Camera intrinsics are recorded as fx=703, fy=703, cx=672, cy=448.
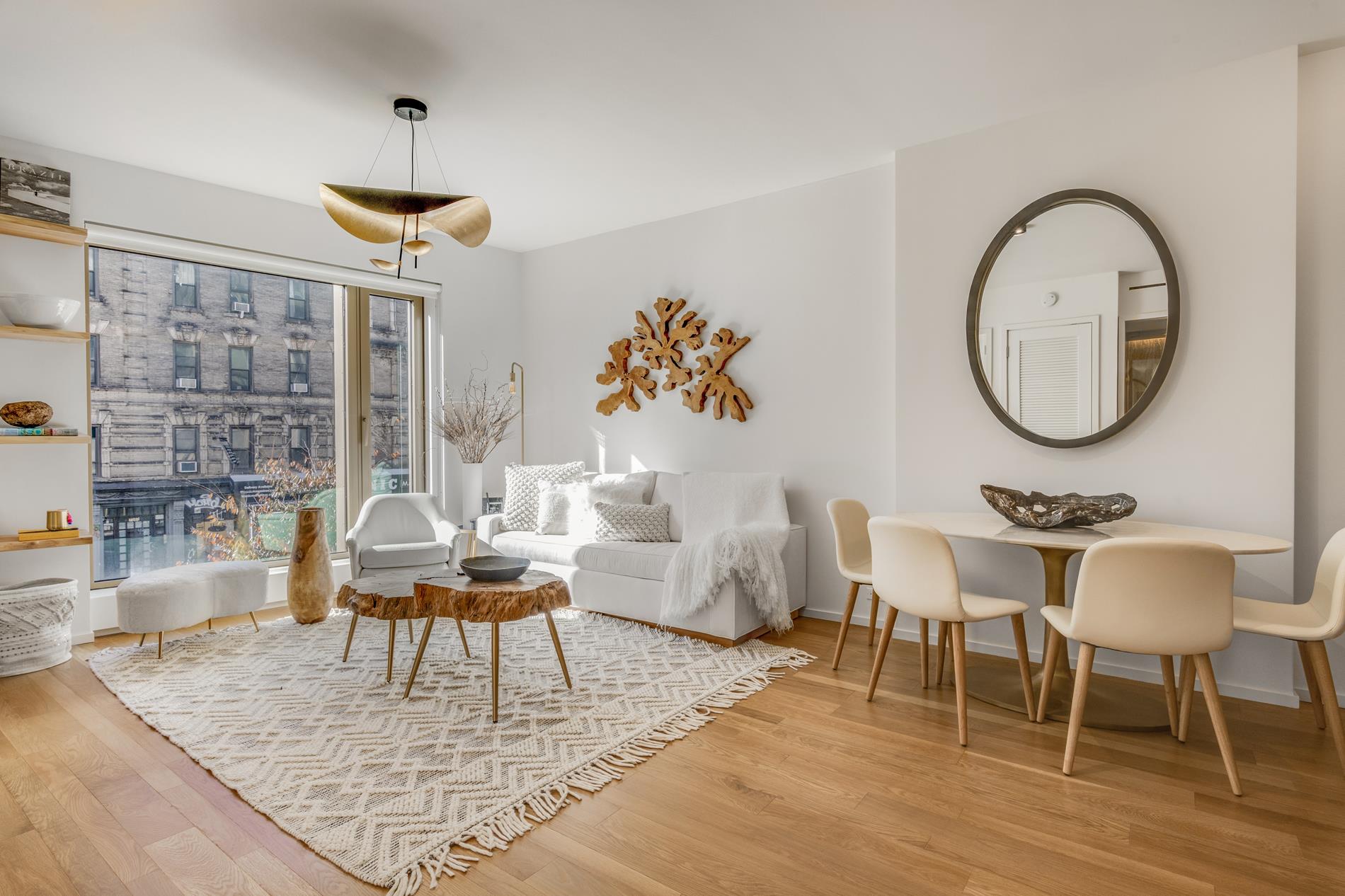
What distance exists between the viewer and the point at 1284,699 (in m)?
2.89

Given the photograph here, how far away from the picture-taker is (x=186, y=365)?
4.48 m

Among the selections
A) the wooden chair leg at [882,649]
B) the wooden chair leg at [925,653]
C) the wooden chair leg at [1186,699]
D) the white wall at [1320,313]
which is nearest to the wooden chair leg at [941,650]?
the wooden chair leg at [925,653]

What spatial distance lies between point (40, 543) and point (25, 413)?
0.65 meters

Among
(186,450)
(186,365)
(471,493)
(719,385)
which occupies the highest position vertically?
(186,365)

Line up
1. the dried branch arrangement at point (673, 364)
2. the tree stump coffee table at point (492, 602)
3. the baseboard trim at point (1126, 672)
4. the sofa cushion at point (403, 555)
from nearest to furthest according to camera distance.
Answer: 1. the tree stump coffee table at point (492, 602)
2. the baseboard trim at point (1126, 672)
3. the sofa cushion at point (403, 555)
4. the dried branch arrangement at point (673, 364)

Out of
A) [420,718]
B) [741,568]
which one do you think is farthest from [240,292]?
[741,568]

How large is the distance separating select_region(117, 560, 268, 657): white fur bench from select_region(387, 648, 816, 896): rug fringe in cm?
252

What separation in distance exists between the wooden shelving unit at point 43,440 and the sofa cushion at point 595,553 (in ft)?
7.62

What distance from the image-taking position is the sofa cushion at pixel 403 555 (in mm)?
4219

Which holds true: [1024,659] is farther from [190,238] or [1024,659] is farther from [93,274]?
[93,274]

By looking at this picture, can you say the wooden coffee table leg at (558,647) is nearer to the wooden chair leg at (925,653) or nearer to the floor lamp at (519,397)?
the wooden chair leg at (925,653)

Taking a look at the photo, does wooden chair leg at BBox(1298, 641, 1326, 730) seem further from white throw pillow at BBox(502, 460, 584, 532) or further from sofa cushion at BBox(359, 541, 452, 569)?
sofa cushion at BBox(359, 541, 452, 569)

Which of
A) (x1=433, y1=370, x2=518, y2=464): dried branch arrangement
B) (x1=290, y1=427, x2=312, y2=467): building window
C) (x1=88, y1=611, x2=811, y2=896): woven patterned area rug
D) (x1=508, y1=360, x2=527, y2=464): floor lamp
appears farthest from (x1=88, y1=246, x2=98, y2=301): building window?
(x1=508, y1=360, x2=527, y2=464): floor lamp

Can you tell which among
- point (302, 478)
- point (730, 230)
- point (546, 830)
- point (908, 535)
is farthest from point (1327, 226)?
point (302, 478)
